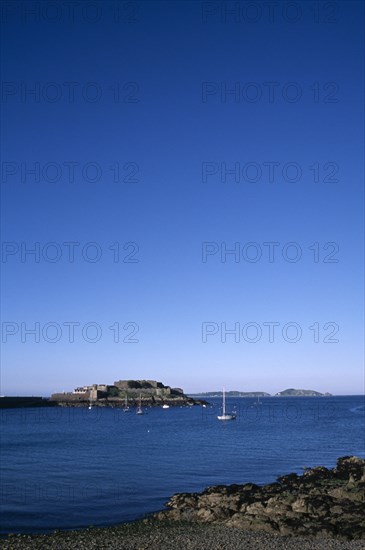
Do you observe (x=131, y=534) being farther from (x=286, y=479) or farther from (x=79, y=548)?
(x=286, y=479)

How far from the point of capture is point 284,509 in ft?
96.8

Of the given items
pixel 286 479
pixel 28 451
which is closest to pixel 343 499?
pixel 286 479

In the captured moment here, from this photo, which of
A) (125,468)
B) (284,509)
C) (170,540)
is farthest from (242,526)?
(125,468)

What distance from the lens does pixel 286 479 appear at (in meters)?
43.2

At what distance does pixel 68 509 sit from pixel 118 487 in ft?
27.1

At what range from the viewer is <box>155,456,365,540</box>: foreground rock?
26625 millimetres

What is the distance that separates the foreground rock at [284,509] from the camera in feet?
Answer: 87.4

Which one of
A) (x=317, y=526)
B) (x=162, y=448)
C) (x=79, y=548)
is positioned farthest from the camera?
(x=162, y=448)

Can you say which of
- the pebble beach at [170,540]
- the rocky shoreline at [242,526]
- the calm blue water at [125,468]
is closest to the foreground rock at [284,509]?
the rocky shoreline at [242,526]

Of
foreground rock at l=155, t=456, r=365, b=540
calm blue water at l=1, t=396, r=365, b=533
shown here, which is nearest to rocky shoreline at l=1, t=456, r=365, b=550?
foreground rock at l=155, t=456, r=365, b=540

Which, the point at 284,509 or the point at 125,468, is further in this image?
the point at 125,468

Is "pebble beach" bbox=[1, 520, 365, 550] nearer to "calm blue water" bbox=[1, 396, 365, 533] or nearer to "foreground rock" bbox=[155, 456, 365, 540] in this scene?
"foreground rock" bbox=[155, 456, 365, 540]

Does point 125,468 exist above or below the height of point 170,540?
below

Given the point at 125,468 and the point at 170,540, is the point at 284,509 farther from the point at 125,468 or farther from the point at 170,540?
the point at 125,468
